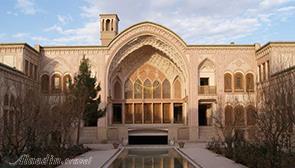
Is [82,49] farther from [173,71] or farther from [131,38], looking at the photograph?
[173,71]

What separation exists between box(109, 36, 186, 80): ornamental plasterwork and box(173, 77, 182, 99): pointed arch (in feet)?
8.32

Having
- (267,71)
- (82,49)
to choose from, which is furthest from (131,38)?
(267,71)

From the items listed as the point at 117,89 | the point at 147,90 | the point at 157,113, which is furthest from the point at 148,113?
the point at 117,89

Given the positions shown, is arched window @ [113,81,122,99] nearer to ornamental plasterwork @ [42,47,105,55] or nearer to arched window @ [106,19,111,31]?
ornamental plasterwork @ [42,47,105,55]

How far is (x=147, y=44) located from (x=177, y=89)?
6.42 metres

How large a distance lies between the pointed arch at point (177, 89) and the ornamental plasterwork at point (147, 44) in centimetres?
253

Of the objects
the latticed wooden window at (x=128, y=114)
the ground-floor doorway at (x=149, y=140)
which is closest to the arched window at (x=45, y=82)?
the latticed wooden window at (x=128, y=114)

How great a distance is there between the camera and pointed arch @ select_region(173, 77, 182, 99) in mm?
44156

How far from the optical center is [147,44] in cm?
4234

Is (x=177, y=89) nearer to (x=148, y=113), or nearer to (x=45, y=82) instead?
(x=148, y=113)

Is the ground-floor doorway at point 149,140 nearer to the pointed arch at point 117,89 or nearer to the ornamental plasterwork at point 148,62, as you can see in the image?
the pointed arch at point 117,89

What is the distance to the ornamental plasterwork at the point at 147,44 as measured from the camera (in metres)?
41.5

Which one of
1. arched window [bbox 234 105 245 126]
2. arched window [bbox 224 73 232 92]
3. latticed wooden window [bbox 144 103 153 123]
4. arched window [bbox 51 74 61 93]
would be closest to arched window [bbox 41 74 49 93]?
arched window [bbox 51 74 61 93]

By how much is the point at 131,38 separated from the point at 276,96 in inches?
985
